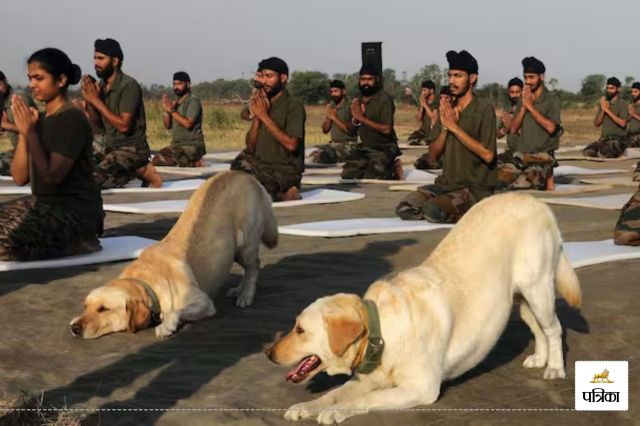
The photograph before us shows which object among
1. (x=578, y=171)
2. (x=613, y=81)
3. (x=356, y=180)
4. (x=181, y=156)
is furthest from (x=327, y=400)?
(x=613, y=81)

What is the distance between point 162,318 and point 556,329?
2.51 m

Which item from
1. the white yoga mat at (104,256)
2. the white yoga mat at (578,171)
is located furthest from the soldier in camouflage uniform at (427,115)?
the white yoga mat at (104,256)

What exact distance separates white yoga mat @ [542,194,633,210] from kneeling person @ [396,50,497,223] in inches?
102

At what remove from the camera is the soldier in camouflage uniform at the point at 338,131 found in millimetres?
21172

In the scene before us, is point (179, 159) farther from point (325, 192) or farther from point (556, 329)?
point (556, 329)

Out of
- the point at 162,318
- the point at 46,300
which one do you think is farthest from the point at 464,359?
the point at 46,300

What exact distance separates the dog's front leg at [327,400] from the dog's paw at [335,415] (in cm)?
6

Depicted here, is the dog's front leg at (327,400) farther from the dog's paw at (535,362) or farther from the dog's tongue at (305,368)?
the dog's paw at (535,362)

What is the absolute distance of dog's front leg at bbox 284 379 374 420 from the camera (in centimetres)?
449

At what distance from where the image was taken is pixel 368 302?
454cm

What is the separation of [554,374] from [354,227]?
5263 mm

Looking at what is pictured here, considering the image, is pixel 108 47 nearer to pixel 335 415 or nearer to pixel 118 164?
pixel 118 164

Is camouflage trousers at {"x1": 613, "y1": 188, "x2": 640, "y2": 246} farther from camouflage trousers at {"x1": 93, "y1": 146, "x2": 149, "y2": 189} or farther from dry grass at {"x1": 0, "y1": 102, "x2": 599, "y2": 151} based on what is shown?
dry grass at {"x1": 0, "y1": 102, "x2": 599, "y2": 151}

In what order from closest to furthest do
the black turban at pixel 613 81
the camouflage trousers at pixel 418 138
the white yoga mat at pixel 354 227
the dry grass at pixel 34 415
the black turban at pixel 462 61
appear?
the dry grass at pixel 34 415 < the black turban at pixel 462 61 < the white yoga mat at pixel 354 227 < the black turban at pixel 613 81 < the camouflage trousers at pixel 418 138
